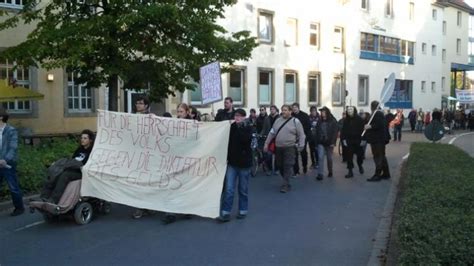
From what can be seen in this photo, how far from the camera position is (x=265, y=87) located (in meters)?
31.0

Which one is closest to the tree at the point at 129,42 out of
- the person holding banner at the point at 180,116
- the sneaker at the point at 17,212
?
the person holding banner at the point at 180,116

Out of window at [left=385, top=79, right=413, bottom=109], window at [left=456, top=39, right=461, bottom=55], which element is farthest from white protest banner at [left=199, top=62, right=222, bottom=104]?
window at [left=456, top=39, right=461, bottom=55]

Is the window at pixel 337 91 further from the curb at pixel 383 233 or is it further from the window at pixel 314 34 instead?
the curb at pixel 383 233

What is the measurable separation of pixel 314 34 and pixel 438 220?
95.8ft

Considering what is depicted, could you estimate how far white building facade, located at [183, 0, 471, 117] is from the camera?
2953 cm

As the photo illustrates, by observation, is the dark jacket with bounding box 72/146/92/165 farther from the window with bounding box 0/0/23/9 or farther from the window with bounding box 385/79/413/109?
the window with bounding box 385/79/413/109

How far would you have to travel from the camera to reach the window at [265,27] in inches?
1181

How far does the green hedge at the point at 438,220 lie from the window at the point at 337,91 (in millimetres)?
26486

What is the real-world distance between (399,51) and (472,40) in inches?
1686

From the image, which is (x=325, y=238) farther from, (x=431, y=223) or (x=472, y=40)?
(x=472, y=40)

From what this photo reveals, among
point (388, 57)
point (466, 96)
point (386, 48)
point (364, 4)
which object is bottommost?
point (466, 96)

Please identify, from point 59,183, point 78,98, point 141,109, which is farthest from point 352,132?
point 78,98

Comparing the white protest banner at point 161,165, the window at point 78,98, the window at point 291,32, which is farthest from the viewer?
the window at point 291,32

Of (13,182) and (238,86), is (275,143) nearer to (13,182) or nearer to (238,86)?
(13,182)
